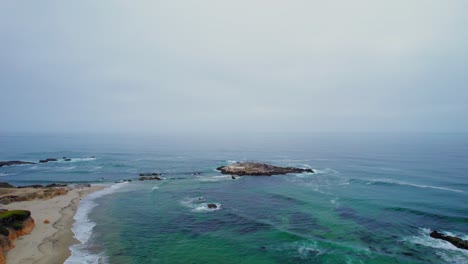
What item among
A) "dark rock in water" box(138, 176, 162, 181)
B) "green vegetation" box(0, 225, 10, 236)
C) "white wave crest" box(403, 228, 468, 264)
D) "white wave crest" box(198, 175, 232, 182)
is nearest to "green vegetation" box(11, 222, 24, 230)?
"green vegetation" box(0, 225, 10, 236)

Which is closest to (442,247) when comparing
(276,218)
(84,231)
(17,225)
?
(276,218)

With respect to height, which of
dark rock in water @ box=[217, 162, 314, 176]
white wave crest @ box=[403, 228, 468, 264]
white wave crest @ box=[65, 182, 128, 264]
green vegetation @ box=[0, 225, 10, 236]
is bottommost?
white wave crest @ box=[65, 182, 128, 264]

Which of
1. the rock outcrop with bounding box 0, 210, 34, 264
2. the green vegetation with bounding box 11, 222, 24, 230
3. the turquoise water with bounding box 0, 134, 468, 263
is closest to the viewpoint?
the rock outcrop with bounding box 0, 210, 34, 264

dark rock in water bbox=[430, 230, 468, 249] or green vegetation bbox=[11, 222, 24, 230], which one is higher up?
green vegetation bbox=[11, 222, 24, 230]

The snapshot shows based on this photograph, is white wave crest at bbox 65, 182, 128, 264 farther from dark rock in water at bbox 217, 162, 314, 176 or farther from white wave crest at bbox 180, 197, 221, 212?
dark rock in water at bbox 217, 162, 314, 176

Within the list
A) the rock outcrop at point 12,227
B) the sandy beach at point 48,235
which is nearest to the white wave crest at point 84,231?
the sandy beach at point 48,235

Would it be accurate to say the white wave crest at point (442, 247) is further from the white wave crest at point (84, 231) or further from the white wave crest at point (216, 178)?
the white wave crest at point (216, 178)

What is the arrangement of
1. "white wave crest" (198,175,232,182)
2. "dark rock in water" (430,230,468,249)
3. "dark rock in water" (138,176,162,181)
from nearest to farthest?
"dark rock in water" (430,230,468,249)
"white wave crest" (198,175,232,182)
"dark rock in water" (138,176,162,181)
